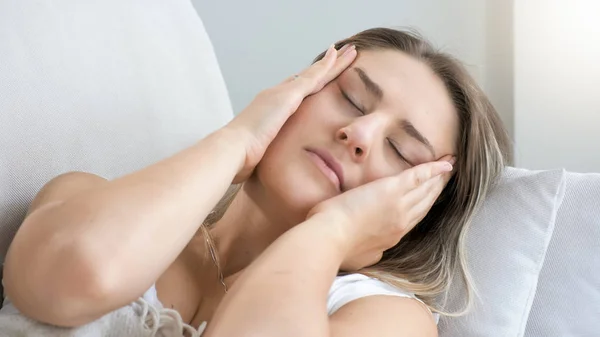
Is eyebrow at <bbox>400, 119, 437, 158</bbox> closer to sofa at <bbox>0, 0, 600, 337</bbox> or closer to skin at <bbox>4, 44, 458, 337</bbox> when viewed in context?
skin at <bbox>4, 44, 458, 337</bbox>

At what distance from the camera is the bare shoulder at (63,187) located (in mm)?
912

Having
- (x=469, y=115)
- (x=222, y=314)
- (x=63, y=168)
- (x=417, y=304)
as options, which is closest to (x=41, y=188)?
(x=63, y=168)

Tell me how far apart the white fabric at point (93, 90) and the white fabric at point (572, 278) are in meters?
0.69

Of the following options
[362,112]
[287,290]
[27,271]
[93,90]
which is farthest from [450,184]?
[27,271]

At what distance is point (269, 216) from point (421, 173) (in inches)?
9.7

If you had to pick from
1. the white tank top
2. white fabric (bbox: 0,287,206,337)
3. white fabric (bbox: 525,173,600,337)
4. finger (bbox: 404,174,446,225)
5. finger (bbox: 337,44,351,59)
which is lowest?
white fabric (bbox: 525,173,600,337)

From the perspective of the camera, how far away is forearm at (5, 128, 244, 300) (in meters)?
0.77

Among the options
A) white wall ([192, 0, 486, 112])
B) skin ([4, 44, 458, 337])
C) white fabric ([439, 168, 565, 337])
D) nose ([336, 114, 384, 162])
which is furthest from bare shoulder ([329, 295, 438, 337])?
white wall ([192, 0, 486, 112])

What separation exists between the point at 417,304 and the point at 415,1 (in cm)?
122

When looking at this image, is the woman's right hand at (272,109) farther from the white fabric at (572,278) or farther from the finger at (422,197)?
the white fabric at (572,278)

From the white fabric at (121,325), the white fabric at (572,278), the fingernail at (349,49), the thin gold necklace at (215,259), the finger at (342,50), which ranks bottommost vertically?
the white fabric at (572,278)

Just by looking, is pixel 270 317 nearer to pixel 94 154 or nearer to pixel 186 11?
pixel 94 154

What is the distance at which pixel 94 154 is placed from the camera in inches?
43.6

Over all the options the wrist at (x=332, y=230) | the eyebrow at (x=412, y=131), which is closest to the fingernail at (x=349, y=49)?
the eyebrow at (x=412, y=131)
